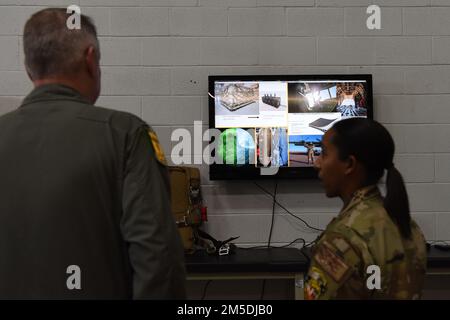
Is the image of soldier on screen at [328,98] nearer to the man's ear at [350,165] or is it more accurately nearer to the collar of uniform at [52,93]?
the man's ear at [350,165]

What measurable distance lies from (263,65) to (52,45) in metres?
1.99

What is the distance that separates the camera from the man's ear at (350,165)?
140cm

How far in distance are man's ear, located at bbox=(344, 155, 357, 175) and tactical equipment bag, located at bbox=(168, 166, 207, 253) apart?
1.46 meters

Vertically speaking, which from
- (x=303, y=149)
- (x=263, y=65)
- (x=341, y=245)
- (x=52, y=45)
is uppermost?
(x=263, y=65)

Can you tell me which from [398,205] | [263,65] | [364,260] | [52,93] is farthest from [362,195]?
[263,65]

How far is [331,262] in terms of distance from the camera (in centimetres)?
125

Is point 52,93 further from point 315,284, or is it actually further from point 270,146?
point 270,146

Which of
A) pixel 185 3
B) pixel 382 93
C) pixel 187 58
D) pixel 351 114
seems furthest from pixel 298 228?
pixel 185 3

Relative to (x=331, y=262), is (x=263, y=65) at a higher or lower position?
higher

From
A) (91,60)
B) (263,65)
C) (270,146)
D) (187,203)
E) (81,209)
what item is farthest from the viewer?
(263,65)

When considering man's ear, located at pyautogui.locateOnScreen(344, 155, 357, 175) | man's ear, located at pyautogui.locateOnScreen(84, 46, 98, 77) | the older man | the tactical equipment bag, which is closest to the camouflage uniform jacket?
man's ear, located at pyautogui.locateOnScreen(344, 155, 357, 175)
